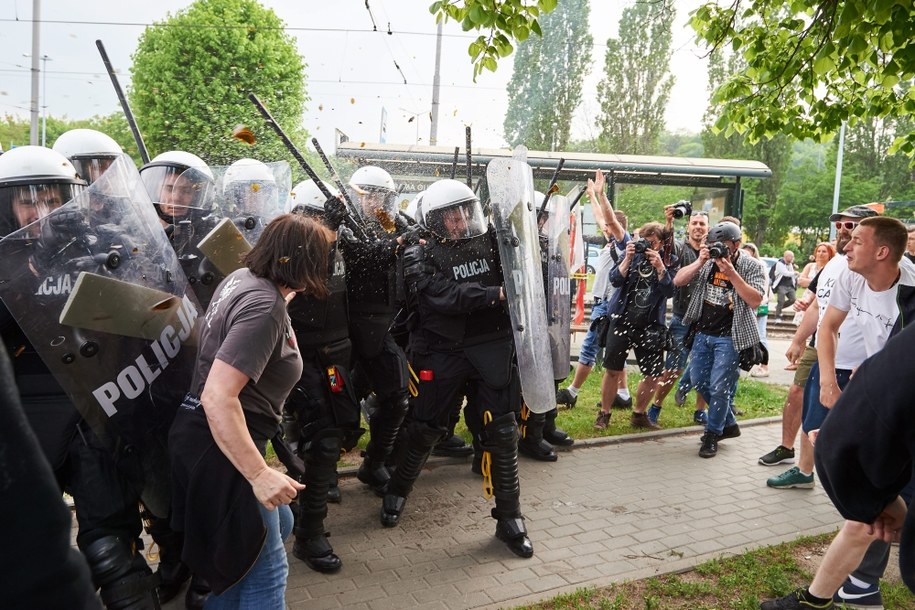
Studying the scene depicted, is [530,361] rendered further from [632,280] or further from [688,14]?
[688,14]

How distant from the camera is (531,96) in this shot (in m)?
28.5

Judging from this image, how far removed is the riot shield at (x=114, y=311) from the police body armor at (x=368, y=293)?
4.83ft

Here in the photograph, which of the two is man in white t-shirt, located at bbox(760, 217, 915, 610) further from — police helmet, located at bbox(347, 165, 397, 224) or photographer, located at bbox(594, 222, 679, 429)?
police helmet, located at bbox(347, 165, 397, 224)

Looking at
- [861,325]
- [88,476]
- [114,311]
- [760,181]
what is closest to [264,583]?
[88,476]

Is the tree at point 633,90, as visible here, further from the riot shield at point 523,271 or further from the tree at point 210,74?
the riot shield at point 523,271

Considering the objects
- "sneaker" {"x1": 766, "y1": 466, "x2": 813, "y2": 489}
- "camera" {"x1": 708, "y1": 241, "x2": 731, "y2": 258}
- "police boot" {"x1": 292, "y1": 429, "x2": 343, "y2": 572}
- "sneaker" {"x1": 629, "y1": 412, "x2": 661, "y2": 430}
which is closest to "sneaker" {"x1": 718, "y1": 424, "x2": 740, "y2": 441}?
"sneaker" {"x1": 629, "y1": 412, "x2": 661, "y2": 430}

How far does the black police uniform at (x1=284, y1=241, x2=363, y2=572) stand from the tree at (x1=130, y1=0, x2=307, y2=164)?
1576 cm

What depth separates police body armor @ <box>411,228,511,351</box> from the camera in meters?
3.92

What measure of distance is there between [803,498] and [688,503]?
88 cm

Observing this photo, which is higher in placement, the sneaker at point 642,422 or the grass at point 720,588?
the grass at point 720,588

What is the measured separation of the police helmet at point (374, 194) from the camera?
466cm

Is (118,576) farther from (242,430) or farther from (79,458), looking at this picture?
(242,430)

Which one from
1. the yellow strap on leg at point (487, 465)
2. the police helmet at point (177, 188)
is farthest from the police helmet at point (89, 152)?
the yellow strap on leg at point (487, 465)

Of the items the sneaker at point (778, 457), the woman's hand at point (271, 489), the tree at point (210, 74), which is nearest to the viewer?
the woman's hand at point (271, 489)
